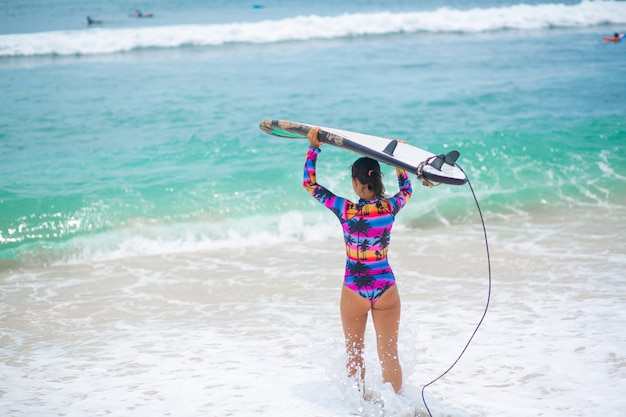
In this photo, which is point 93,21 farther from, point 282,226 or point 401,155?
point 401,155

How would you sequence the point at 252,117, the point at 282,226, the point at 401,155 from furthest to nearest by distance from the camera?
the point at 252,117 → the point at 282,226 → the point at 401,155

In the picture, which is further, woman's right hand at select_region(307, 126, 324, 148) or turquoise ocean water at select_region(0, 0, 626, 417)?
turquoise ocean water at select_region(0, 0, 626, 417)

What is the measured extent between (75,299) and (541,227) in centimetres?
579

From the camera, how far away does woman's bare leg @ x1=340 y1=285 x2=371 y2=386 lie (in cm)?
417

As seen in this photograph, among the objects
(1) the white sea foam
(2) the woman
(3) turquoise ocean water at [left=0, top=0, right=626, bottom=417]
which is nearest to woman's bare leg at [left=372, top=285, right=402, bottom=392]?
(2) the woman

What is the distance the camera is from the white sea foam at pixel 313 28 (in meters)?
21.6

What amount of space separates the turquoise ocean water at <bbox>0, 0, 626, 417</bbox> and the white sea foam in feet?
0.96

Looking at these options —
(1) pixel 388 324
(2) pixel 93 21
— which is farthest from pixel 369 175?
(2) pixel 93 21

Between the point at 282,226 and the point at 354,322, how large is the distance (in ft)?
18.5

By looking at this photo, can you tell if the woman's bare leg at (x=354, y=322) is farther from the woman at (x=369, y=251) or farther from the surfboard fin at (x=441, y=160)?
the surfboard fin at (x=441, y=160)

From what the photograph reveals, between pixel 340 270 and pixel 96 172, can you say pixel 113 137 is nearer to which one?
pixel 96 172

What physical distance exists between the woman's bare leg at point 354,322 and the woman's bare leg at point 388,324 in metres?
0.07

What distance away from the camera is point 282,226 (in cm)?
983

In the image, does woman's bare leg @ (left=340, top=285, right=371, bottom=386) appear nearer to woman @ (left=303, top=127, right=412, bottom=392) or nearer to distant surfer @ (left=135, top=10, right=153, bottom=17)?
woman @ (left=303, top=127, right=412, bottom=392)
